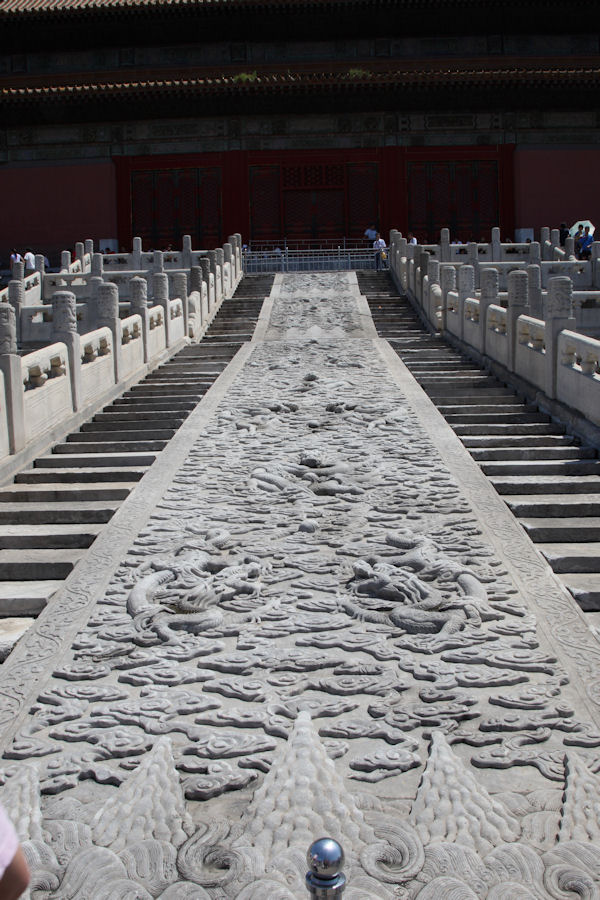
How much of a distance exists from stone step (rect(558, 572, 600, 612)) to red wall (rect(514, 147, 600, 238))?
24.5m

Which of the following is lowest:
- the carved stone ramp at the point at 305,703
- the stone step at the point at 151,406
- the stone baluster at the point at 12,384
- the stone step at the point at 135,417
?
the carved stone ramp at the point at 305,703

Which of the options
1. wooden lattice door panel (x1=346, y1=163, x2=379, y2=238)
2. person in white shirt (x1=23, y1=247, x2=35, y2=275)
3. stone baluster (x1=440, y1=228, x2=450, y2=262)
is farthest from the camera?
wooden lattice door panel (x1=346, y1=163, x2=379, y2=238)

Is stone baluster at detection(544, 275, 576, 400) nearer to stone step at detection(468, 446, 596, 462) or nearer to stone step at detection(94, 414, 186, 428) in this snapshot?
stone step at detection(468, 446, 596, 462)

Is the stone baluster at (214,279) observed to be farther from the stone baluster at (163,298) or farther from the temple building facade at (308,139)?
the temple building facade at (308,139)

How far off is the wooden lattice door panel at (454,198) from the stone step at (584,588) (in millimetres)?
23901

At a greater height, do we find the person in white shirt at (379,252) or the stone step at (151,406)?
the person in white shirt at (379,252)

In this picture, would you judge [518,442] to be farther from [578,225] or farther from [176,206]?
[176,206]

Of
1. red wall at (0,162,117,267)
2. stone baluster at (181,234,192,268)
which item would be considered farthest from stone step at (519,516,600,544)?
red wall at (0,162,117,267)

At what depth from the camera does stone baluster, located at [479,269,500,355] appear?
1287 centimetres

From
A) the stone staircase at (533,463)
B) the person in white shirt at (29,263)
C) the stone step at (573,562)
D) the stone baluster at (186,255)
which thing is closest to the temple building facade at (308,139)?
the person in white shirt at (29,263)

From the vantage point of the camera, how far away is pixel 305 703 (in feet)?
14.1

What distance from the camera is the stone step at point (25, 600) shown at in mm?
5602

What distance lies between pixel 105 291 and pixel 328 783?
9226 mm

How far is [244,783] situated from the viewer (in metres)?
3.74
